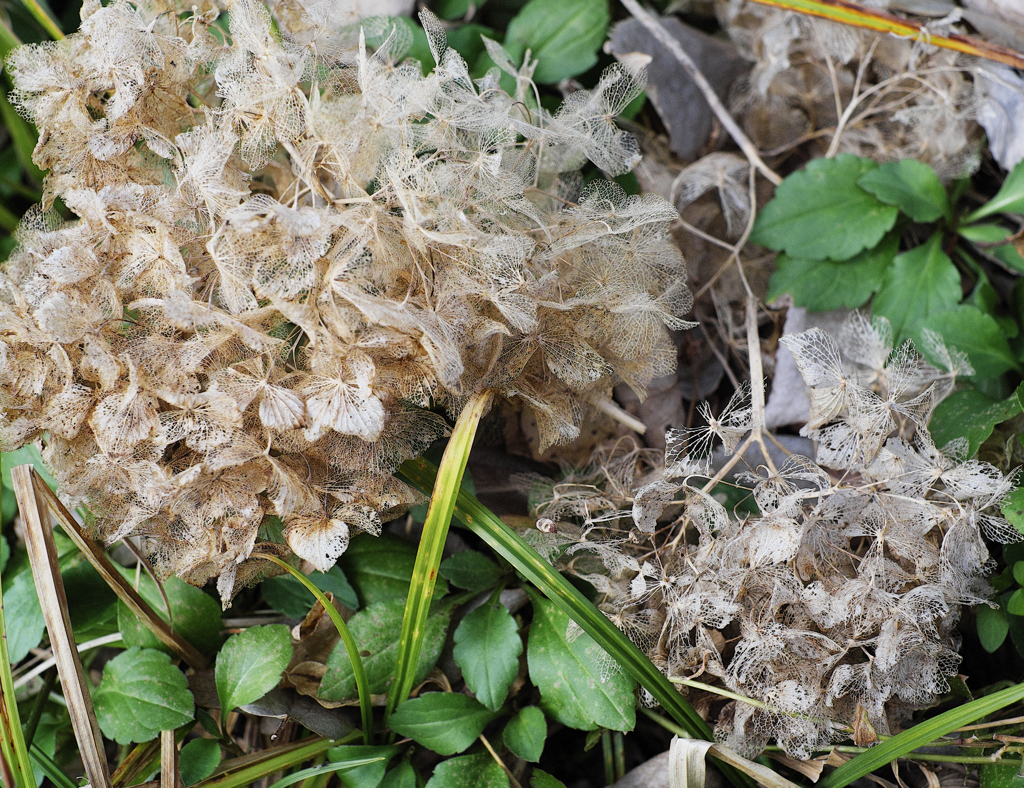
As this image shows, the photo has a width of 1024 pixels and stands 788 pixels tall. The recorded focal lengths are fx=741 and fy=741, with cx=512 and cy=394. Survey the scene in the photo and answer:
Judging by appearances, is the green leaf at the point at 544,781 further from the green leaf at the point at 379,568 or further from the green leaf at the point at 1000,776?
the green leaf at the point at 1000,776

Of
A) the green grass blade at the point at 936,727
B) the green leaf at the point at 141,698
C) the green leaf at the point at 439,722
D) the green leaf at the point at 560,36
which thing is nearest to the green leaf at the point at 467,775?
the green leaf at the point at 439,722

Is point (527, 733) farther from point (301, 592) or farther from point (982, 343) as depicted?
point (982, 343)

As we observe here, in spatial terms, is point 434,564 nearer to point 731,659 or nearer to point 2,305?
point 731,659

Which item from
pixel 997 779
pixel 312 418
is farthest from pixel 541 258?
pixel 997 779

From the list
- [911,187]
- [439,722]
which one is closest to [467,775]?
[439,722]

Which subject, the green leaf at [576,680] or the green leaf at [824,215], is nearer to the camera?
the green leaf at [576,680]

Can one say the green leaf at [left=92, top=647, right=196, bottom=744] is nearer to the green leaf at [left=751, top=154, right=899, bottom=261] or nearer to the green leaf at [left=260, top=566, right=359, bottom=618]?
the green leaf at [left=260, top=566, right=359, bottom=618]
